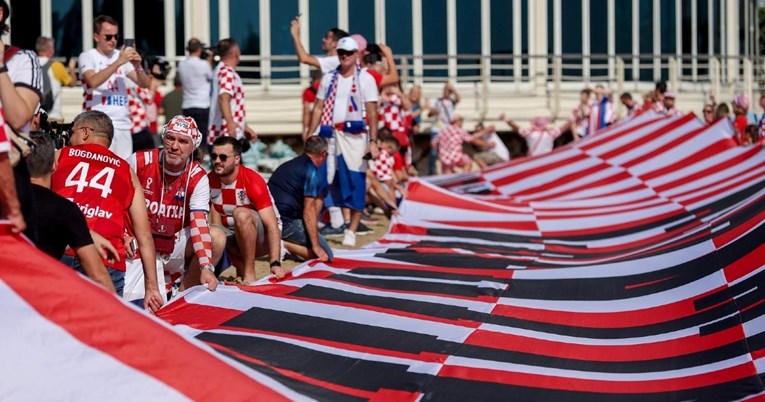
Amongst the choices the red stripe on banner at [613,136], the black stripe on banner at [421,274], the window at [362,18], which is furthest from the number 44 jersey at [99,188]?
the window at [362,18]

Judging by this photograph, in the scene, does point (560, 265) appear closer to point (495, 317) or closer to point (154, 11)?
point (495, 317)

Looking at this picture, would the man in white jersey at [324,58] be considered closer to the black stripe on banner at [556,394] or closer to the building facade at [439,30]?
the black stripe on banner at [556,394]

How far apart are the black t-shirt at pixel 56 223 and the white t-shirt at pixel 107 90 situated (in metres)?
4.75

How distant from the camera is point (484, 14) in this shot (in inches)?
834

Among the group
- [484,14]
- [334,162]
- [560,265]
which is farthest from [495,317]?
A: [484,14]

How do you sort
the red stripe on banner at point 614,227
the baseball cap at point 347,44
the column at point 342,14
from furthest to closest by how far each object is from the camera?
1. the column at point 342,14
2. the red stripe on banner at point 614,227
3. the baseball cap at point 347,44

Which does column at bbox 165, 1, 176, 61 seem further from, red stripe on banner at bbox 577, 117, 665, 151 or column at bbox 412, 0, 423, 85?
red stripe on banner at bbox 577, 117, 665, 151

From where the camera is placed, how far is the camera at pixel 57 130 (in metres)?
6.75

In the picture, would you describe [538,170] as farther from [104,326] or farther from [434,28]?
[104,326]

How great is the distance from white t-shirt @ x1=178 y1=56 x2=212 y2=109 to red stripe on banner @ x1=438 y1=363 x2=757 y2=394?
24.8 ft

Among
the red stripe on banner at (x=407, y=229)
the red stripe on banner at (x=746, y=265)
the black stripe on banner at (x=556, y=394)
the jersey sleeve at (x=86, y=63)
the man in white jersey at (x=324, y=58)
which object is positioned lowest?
the black stripe on banner at (x=556, y=394)

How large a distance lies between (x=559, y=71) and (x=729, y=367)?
50.3 feet

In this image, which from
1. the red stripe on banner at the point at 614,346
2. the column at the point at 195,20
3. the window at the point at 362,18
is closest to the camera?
the red stripe on banner at the point at 614,346

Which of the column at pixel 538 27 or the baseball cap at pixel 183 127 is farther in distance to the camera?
the column at pixel 538 27
